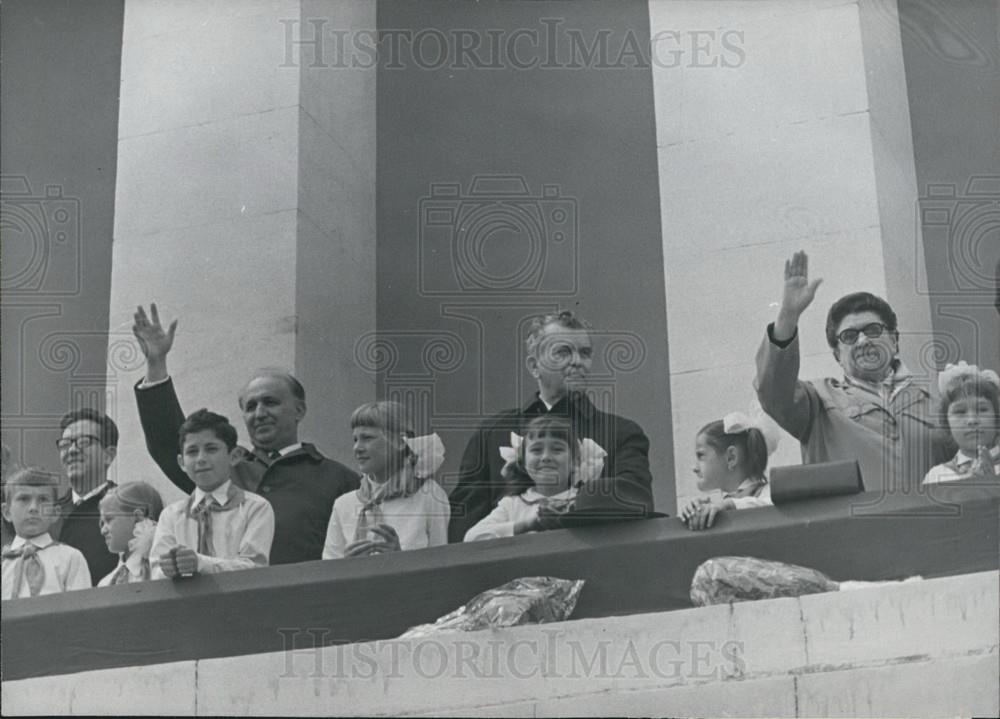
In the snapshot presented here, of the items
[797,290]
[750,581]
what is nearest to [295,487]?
[750,581]

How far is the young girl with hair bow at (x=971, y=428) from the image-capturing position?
803 centimetres

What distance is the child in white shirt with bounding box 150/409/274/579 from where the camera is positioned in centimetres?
838

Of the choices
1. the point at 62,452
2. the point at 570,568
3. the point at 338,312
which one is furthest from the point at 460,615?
the point at 338,312

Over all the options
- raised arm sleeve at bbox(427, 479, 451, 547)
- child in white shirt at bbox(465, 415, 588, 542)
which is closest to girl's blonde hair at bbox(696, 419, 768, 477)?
child in white shirt at bbox(465, 415, 588, 542)

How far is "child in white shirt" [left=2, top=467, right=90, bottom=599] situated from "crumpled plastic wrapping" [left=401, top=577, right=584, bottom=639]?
1397mm

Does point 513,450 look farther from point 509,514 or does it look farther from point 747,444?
point 747,444

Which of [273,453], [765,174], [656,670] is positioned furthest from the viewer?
[765,174]

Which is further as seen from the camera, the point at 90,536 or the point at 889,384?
the point at 90,536

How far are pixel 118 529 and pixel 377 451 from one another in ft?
3.30

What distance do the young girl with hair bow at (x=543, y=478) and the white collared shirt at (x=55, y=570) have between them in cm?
144

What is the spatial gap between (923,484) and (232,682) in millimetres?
2346

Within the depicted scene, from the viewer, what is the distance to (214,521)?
8.49 meters

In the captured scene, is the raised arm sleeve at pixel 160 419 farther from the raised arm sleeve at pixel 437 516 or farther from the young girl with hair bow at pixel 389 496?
the raised arm sleeve at pixel 437 516

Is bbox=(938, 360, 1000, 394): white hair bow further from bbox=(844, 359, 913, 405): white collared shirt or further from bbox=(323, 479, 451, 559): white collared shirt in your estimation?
bbox=(323, 479, 451, 559): white collared shirt
